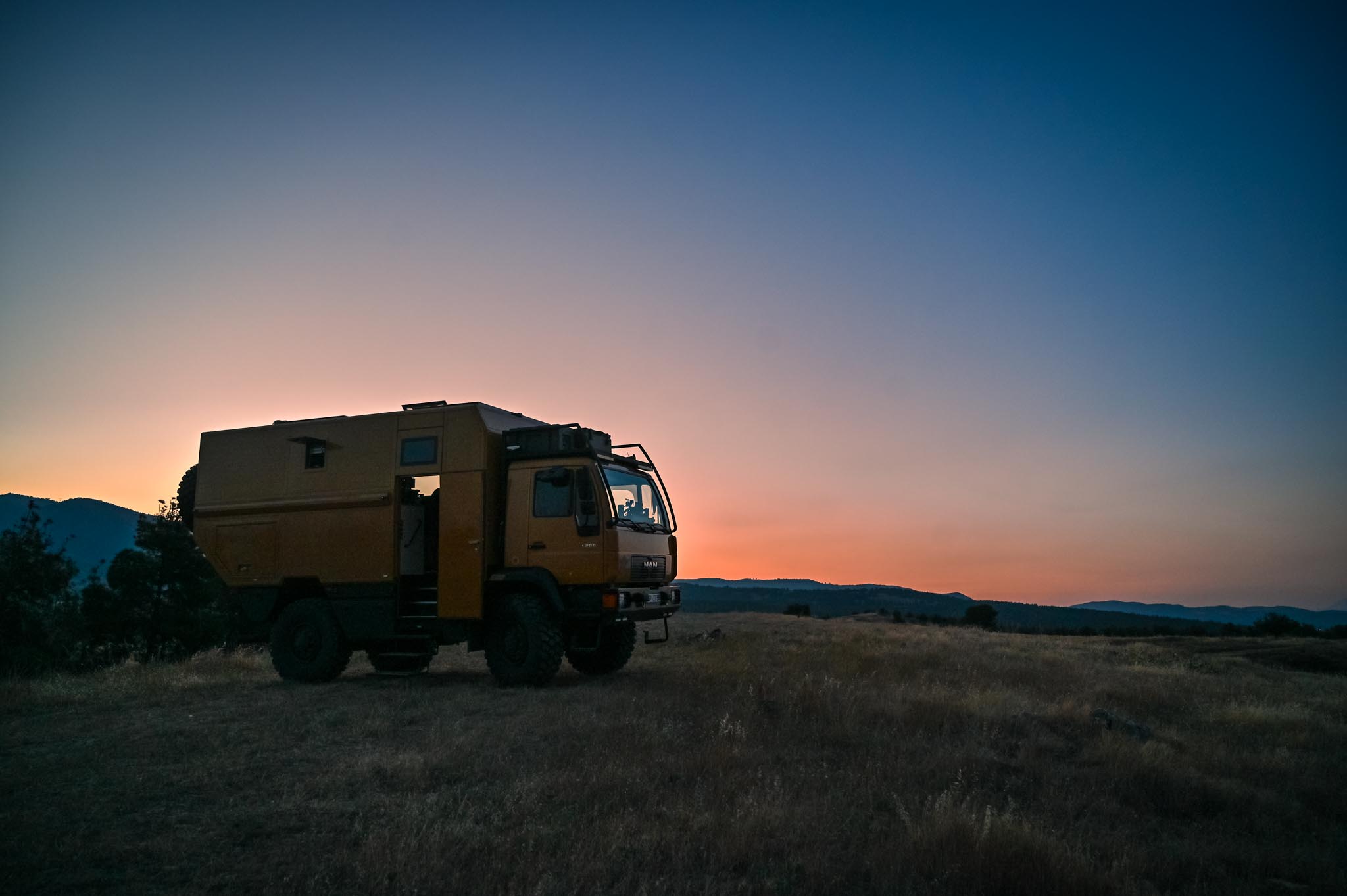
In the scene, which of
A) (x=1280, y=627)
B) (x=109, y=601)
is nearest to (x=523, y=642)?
(x=109, y=601)

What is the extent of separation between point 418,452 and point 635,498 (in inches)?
151

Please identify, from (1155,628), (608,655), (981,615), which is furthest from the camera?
(981,615)

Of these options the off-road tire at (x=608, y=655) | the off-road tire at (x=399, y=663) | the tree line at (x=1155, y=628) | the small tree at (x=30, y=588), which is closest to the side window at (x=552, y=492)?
the off-road tire at (x=608, y=655)

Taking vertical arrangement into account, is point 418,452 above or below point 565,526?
above

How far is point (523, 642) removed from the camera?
1305 cm

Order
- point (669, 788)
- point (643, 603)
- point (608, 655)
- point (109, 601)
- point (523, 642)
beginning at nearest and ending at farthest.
Result: point (669, 788) < point (523, 642) < point (643, 603) < point (608, 655) < point (109, 601)

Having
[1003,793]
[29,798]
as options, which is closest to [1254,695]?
[1003,793]

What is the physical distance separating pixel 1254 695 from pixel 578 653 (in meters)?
11.9

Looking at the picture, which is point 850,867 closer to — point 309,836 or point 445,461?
point 309,836

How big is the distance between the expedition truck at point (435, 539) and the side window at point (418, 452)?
0.03 m

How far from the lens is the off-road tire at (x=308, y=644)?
14.1 m

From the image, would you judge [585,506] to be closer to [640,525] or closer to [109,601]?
[640,525]

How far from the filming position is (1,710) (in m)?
10.6

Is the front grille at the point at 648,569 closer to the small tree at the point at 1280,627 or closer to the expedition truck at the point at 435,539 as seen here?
the expedition truck at the point at 435,539
